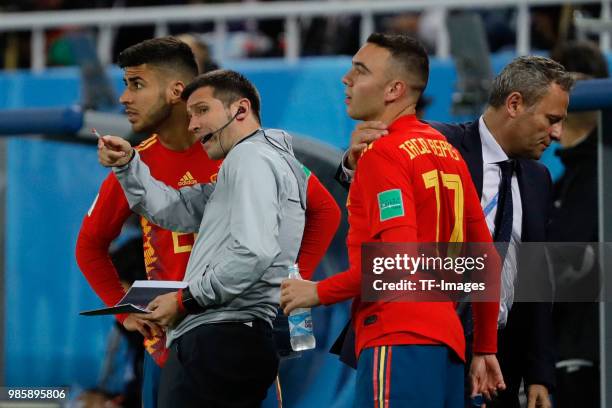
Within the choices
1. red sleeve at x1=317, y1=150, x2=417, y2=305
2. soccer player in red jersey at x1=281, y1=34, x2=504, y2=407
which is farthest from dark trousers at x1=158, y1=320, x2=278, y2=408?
red sleeve at x1=317, y1=150, x2=417, y2=305

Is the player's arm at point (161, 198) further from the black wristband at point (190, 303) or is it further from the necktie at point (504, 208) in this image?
the necktie at point (504, 208)

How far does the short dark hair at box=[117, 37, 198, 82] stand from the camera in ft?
14.7

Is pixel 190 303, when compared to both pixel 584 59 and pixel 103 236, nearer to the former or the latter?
pixel 103 236

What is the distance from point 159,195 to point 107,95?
2.75 meters

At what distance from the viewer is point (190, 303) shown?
12.6ft

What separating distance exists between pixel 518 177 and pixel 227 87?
107 centimetres

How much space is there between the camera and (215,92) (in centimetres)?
407

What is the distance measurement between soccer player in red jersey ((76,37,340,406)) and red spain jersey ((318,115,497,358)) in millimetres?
767

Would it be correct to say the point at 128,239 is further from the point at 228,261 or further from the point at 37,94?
the point at 228,261

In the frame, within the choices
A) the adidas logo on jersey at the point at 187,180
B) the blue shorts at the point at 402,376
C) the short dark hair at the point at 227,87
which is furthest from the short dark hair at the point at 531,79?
the adidas logo on jersey at the point at 187,180

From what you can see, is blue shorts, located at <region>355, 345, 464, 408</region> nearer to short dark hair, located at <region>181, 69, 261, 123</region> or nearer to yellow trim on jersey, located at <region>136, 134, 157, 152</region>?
short dark hair, located at <region>181, 69, 261, 123</region>

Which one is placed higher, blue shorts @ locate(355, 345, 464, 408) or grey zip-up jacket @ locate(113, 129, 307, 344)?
grey zip-up jacket @ locate(113, 129, 307, 344)

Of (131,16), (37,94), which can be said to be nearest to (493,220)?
(37,94)

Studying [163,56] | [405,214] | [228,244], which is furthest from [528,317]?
[163,56]
